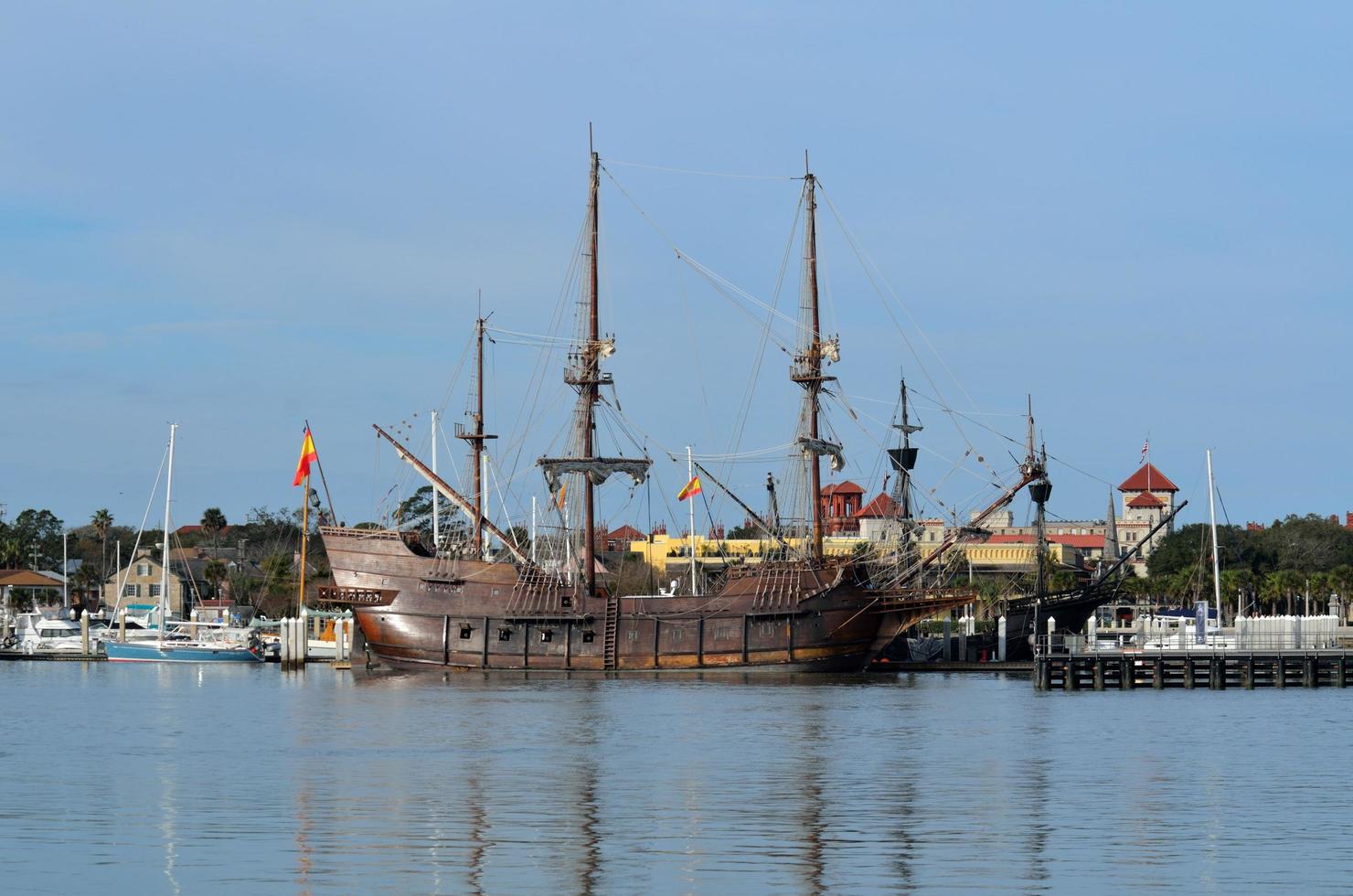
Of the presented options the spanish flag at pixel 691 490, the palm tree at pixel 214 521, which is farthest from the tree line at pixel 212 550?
the spanish flag at pixel 691 490

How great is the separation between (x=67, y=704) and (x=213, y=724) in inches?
509

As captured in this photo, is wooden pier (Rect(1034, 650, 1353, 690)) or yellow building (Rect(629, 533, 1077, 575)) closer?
wooden pier (Rect(1034, 650, 1353, 690))

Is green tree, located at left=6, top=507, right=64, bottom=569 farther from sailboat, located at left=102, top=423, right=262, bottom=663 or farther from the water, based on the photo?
the water

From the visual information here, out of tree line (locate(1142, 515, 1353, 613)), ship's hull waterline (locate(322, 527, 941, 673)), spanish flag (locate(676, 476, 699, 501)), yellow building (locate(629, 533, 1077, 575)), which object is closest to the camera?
ship's hull waterline (locate(322, 527, 941, 673))

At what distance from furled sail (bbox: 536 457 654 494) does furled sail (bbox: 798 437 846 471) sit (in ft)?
24.4

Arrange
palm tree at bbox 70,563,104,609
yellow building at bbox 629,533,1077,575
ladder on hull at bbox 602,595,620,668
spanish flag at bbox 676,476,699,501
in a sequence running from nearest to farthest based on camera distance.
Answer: ladder on hull at bbox 602,595,620,668
spanish flag at bbox 676,476,699,501
yellow building at bbox 629,533,1077,575
palm tree at bbox 70,563,104,609

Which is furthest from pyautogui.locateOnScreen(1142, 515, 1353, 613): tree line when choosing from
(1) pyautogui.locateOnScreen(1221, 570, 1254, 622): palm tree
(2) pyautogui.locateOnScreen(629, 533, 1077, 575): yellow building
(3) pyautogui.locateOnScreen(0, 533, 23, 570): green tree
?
(3) pyautogui.locateOnScreen(0, 533, 23, 570): green tree

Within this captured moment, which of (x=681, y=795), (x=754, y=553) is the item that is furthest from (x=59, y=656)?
(x=681, y=795)

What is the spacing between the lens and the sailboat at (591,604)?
73.9m

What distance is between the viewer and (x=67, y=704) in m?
63.1

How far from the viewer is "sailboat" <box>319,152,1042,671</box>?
242ft

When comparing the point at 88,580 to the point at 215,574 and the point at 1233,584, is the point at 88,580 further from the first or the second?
the point at 1233,584

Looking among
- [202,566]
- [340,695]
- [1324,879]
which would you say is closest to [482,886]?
[1324,879]

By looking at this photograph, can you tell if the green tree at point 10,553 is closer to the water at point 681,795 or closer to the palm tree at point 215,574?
the palm tree at point 215,574
